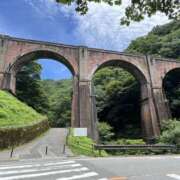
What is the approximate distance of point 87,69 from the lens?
33.8 m

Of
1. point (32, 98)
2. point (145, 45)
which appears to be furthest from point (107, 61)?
point (145, 45)

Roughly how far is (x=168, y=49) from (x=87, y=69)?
21278 millimetres

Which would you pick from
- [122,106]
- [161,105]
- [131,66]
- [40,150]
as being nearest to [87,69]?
[131,66]

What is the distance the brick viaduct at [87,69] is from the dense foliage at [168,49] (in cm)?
425

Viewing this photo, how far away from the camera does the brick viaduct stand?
30812 millimetres

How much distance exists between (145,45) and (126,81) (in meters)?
13.7

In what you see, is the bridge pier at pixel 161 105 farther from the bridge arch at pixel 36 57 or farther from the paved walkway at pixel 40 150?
the paved walkway at pixel 40 150

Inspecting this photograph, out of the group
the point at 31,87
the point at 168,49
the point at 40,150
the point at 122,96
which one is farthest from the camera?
the point at 168,49

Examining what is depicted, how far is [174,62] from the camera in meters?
40.0

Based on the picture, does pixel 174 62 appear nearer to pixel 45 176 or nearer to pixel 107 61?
pixel 107 61

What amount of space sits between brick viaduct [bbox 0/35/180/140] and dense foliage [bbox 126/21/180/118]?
4.25 m

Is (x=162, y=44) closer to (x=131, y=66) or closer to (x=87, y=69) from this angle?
(x=131, y=66)

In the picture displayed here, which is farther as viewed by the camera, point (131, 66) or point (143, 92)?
point (131, 66)

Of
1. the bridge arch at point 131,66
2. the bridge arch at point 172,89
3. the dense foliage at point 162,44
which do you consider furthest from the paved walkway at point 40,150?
the dense foliage at point 162,44
